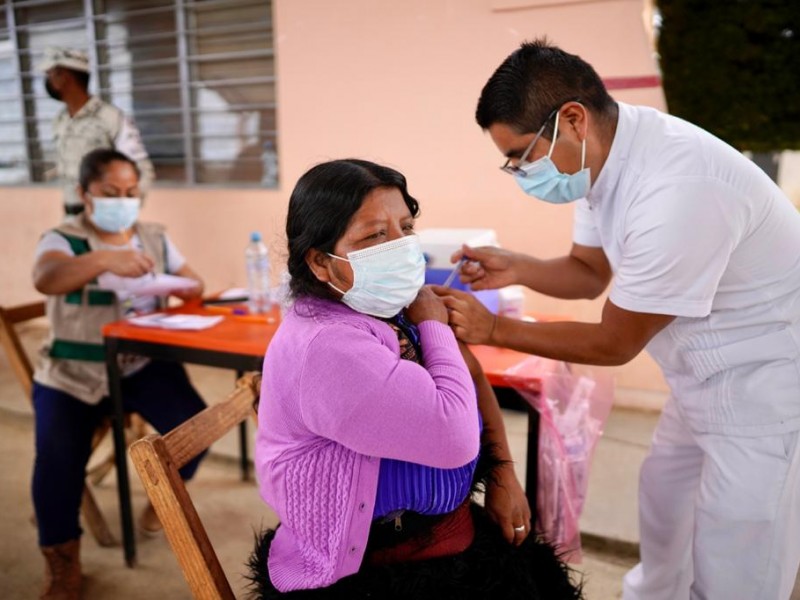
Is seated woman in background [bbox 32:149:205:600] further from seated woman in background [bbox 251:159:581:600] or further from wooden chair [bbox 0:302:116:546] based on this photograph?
seated woman in background [bbox 251:159:581:600]

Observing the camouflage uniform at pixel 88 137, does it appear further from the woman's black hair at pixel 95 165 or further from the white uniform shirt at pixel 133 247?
the woman's black hair at pixel 95 165

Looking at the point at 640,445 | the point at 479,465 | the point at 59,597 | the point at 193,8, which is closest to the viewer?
the point at 479,465

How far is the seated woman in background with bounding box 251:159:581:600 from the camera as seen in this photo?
98cm

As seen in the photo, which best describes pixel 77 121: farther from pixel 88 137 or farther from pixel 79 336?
pixel 79 336

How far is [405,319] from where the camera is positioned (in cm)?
125

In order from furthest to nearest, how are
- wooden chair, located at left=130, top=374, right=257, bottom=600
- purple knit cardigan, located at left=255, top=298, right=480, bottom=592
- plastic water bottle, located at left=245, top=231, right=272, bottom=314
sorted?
plastic water bottle, located at left=245, top=231, right=272, bottom=314
wooden chair, located at left=130, top=374, right=257, bottom=600
purple knit cardigan, located at left=255, top=298, right=480, bottom=592

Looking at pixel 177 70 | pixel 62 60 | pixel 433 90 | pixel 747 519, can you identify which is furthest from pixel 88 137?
pixel 747 519

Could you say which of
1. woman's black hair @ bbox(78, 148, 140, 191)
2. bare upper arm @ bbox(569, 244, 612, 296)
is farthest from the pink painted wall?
bare upper arm @ bbox(569, 244, 612, 296)

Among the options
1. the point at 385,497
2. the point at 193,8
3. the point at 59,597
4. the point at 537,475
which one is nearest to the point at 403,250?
the point at 385,497

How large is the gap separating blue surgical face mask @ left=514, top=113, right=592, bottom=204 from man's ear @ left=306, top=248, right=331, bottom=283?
0.51m

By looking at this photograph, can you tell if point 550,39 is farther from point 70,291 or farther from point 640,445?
point 70,291

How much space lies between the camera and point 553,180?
1.39 metres

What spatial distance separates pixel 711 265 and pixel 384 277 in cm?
60

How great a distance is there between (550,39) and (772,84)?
3.74 feet
